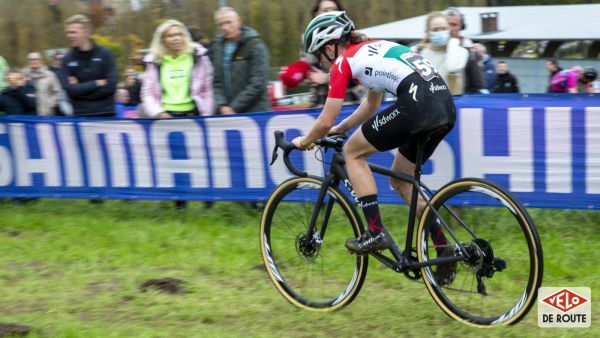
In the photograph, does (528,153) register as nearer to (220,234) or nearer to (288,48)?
(220,234)

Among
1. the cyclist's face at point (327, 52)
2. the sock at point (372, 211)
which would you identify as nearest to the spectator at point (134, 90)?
the cyclist's face at point (327, 52)

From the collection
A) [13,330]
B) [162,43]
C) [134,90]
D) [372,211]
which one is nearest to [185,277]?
[13,330]

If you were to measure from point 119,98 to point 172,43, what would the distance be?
513 centimetres

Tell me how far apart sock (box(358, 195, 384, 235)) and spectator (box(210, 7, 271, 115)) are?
12.6ft

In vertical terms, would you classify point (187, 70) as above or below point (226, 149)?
above

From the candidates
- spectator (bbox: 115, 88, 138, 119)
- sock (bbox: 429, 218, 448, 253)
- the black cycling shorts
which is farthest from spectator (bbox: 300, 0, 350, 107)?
spectator (bbox: 115, 88, 138, 119)

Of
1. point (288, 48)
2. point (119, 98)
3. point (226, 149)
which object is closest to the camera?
point (226, 149)

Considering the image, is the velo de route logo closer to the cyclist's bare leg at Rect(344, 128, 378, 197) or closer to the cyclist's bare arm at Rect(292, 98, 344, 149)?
the cyclist's bare leg at Rect(344, 128, 378, 197)

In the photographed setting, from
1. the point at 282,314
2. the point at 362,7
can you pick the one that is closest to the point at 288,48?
the point at 362,7

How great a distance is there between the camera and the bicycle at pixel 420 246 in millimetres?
5359

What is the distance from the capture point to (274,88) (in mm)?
17750

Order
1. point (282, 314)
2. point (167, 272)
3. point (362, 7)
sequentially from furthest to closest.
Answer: point (362, 7) → point (167, 272) → point (282, 314)

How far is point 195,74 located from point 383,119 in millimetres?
4297

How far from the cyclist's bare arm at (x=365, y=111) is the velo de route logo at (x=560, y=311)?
1.59 meters
